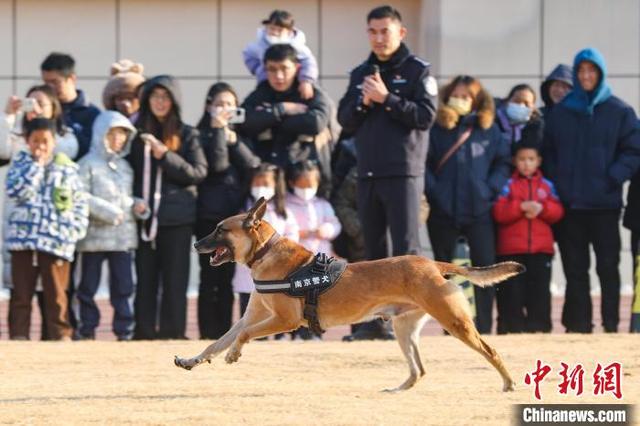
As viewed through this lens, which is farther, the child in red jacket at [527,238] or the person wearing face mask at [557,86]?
the person wearing face mask at [557,86]

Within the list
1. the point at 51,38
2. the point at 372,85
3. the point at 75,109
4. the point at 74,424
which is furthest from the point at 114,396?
the point at 51,38

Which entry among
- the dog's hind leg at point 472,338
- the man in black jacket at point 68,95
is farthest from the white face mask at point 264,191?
the dog's hind leg at point 472,338

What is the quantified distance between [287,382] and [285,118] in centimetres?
419

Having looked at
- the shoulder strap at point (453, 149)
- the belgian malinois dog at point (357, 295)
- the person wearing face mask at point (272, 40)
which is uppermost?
the person wearing face mask at point (272, 40)

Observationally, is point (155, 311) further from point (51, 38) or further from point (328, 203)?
point (51, 38)

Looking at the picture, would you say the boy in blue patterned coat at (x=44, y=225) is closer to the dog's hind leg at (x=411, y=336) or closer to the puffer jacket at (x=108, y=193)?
the puffer jacket at (x=108, y=193)

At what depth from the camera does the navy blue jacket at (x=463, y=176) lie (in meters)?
14.3

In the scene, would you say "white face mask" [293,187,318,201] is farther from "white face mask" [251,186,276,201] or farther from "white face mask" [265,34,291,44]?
"white face mask" [265,34,291,44]

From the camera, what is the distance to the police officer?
43.5ft

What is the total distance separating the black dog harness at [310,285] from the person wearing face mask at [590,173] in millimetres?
4895

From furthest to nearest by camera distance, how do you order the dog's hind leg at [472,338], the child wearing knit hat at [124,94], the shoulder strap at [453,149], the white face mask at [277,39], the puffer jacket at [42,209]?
the white face mask at [277,39] < the child wearing knit hat at [124,94] < the shoulder strap at [453,149] < the puffer jacket at [42,209] < the dog's hind leg at [472,338]

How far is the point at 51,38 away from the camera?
2105 cm

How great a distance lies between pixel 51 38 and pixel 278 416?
12.9 m

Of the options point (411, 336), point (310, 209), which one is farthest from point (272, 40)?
point (411, 336)
